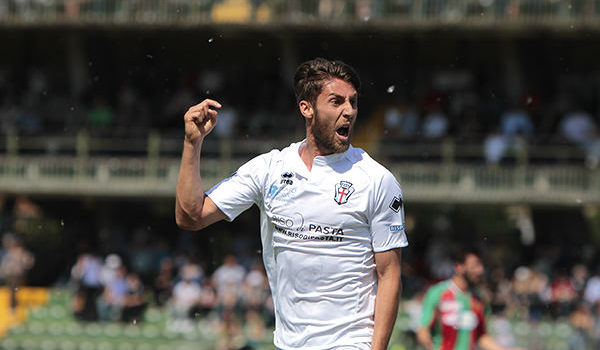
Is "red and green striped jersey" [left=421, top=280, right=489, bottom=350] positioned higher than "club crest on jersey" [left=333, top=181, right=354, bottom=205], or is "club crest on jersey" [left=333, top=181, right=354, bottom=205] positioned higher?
"club crest on jersey" [left=333, top=181, right=354, bottom=205]

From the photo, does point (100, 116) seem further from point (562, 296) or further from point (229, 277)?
point (562, 296)

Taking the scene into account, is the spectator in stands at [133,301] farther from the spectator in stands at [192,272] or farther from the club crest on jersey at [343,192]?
the club crest on jersey at [343,192]

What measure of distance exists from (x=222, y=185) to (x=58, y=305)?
48.5 feet

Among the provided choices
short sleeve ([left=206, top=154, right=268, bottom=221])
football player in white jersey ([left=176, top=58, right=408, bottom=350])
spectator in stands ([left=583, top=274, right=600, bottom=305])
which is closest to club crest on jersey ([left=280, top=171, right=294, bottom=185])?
football player in white jersey ([left=176, top=58, right=408, bottom=350])

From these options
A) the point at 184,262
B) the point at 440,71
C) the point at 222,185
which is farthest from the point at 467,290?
the point at 440,71

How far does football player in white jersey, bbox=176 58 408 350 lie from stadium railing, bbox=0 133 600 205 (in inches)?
600

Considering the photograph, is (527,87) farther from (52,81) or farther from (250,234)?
(52,81)

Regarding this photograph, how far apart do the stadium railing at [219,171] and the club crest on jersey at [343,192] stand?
15.3m

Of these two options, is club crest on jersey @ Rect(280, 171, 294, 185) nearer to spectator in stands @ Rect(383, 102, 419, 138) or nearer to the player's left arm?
the player's left arm

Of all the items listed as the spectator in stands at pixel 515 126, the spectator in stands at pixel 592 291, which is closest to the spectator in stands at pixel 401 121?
the spectator in stands at pixel 515 126

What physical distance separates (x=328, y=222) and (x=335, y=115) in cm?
42

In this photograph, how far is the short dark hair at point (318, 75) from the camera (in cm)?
400

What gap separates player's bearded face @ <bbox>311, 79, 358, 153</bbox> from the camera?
156 inches

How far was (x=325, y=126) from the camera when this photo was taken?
13.1 feet
